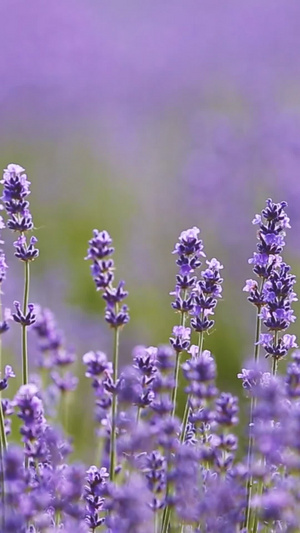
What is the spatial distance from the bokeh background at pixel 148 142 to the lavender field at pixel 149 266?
24mm

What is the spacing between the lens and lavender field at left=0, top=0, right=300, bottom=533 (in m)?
1.94

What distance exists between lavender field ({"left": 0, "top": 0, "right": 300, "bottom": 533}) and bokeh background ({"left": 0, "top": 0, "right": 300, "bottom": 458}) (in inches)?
0.9

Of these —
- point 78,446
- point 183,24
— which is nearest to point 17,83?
point 183,24

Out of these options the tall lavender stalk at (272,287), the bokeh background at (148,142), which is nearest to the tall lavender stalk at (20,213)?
the tall lavender stalk at (272,287)

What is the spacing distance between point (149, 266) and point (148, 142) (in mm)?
3892

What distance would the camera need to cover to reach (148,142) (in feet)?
33.1

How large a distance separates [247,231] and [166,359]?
12.9ft

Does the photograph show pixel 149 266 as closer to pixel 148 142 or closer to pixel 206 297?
pixel 148 142

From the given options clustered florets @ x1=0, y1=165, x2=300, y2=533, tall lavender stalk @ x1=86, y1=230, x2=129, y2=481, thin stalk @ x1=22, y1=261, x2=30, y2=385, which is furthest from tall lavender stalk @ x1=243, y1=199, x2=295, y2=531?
thin stalk @ x1=22, y1=261, x2=30, y2=385

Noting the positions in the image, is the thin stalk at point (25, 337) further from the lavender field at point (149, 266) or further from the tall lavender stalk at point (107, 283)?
the tall lavender stalk at point (107, 283)

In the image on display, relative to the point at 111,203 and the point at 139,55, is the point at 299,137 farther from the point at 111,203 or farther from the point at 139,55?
the point at 139,55

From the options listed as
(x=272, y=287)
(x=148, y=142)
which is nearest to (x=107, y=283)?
(x=272, y=287)

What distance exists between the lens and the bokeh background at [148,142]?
19.1 feet

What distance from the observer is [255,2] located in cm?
1480
